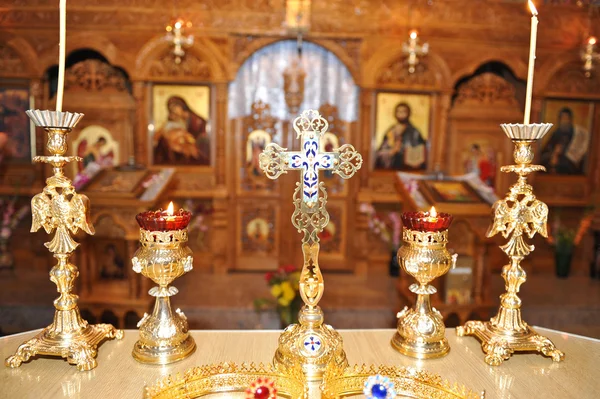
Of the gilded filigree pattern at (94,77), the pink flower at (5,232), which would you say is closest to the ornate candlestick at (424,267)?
the gilded filigree pattern at (94,77)

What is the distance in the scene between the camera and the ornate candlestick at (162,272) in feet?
4.43

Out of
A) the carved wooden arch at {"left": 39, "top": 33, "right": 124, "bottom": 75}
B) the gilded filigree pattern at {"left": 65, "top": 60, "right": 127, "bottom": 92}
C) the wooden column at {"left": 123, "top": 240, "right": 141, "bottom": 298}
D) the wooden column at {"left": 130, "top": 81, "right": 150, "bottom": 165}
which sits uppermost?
the carved wooden arch at {"left": 39, "top": 33, "right": 124, "bottom": 75}

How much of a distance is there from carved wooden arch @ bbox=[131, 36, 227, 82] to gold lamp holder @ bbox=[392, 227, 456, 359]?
387 centimetres

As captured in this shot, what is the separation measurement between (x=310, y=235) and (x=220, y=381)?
431mm

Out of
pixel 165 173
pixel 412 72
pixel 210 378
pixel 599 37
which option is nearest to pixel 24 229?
pixel 165 173

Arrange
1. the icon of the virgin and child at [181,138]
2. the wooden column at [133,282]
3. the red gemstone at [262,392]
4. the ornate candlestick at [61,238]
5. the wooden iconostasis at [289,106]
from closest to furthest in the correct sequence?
the red gemstone at [262,392] → the ornate candlestick at [61,238] → the wooden column at [133,282] → the wooden iconostasis at [289,106] → the icon of the virgin and child at [181,138]

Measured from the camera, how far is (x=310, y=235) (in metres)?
1.31

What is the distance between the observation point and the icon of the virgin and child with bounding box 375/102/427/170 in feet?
16.9

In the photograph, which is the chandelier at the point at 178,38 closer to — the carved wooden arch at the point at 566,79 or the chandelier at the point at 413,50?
the chandelier at the point at 413,50

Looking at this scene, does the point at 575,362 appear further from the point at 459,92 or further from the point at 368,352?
the point at 459,92

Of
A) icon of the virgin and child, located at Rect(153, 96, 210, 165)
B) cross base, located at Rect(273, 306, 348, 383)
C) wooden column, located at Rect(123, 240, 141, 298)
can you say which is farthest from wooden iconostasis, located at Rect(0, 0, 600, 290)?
cross base, located at Rect(273, 306, 348, 383)

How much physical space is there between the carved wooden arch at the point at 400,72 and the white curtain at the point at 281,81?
26 cm

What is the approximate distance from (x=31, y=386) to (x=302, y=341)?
682mm

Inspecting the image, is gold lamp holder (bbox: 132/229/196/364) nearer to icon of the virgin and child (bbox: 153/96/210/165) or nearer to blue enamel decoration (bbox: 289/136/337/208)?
blue enamel decoration (bbox: 289/136/337/208)
